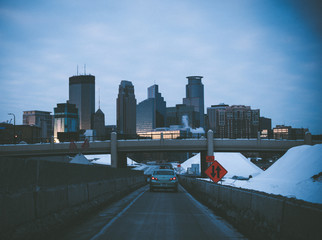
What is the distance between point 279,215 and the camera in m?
6.49

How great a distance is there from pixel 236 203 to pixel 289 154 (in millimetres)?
37532

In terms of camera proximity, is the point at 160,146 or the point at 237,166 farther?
the point at 237,166

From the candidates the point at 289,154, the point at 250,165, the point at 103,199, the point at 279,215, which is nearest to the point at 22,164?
the point at 279,215

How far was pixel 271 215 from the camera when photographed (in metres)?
6.96

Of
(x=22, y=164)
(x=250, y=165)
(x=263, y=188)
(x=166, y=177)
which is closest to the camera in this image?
(x=22, y=164)

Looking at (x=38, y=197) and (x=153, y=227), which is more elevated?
(x=38, y=197)

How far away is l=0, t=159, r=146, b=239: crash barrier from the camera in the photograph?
675 cm

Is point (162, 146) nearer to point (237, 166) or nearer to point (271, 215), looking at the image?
point (237, 166)

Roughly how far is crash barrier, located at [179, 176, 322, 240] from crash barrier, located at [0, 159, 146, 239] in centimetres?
455

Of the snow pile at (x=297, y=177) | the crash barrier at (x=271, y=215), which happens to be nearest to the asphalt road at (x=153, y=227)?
the crash barrier at (x=271, y=215)

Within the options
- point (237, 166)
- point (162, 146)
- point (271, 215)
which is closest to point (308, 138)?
point (237, 166)

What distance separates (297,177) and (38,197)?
31.2 metres

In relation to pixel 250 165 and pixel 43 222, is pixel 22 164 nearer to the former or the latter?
pixel 43 222

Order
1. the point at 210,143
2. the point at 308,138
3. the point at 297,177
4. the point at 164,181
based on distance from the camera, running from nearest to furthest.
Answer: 1. the point at 164,181
2. the point at 297,177
3. the point at 210,143
4. the point at 308,138
